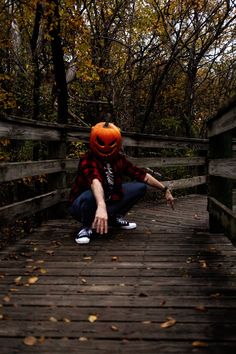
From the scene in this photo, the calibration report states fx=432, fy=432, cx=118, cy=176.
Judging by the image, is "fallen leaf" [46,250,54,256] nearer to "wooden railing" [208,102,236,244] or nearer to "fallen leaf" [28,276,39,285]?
"fallen leaf" [28,276,39,285]

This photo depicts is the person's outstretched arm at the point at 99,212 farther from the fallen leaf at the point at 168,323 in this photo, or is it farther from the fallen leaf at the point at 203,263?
the fallen leaf at the point at 168,323

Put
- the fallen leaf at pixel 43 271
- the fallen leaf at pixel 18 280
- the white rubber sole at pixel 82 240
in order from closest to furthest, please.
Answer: the fallen leaf at pixel 18 280, the fallen leaf at pixel 43 271, the white rubber sole at pixel 82 240

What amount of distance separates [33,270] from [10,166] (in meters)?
1.21

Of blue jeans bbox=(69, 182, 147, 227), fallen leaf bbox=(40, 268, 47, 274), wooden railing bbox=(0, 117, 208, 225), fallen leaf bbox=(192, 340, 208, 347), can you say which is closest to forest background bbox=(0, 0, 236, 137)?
wooden railing bbox=(0, 117, 208, 225)

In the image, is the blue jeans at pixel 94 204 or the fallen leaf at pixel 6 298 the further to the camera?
the blue jeans at pixel 94 204

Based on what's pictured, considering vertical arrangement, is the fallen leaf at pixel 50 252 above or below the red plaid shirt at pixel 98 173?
below

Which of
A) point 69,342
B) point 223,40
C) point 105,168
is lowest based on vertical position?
point 69,342

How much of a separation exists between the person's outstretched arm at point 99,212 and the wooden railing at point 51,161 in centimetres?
84

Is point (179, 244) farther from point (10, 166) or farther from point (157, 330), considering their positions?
point (157, 330)

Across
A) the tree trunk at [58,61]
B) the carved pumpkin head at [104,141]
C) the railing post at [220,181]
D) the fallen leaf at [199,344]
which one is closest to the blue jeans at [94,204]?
the carved pumpkin head at [104,141]

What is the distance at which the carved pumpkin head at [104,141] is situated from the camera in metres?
4.73

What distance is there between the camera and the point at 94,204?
4.67 meters

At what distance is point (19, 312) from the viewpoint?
8.68 feet

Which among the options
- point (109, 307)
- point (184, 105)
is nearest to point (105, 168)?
point (109, 307)
